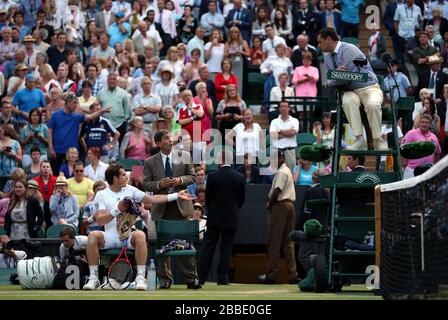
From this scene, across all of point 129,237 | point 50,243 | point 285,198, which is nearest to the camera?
point 129,237

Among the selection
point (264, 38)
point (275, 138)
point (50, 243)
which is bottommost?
point (50, 243)

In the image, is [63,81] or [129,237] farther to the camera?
[63,81]

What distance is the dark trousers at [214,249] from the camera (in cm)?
1912

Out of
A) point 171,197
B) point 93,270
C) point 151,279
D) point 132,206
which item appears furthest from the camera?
point 171,197

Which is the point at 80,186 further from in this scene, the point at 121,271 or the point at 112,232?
the point at 121,271

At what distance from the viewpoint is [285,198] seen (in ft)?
68.4

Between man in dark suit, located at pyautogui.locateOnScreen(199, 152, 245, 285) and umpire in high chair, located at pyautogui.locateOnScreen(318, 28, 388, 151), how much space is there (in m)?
3.83

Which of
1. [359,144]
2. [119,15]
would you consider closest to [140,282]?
[359,144]

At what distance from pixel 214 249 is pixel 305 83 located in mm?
6862

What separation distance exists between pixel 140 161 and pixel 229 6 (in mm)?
7077

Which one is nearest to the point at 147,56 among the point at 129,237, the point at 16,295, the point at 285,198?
the point at 285,198

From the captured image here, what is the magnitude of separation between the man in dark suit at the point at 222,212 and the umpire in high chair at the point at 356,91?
383cm

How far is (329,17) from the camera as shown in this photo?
2795 centimetres
